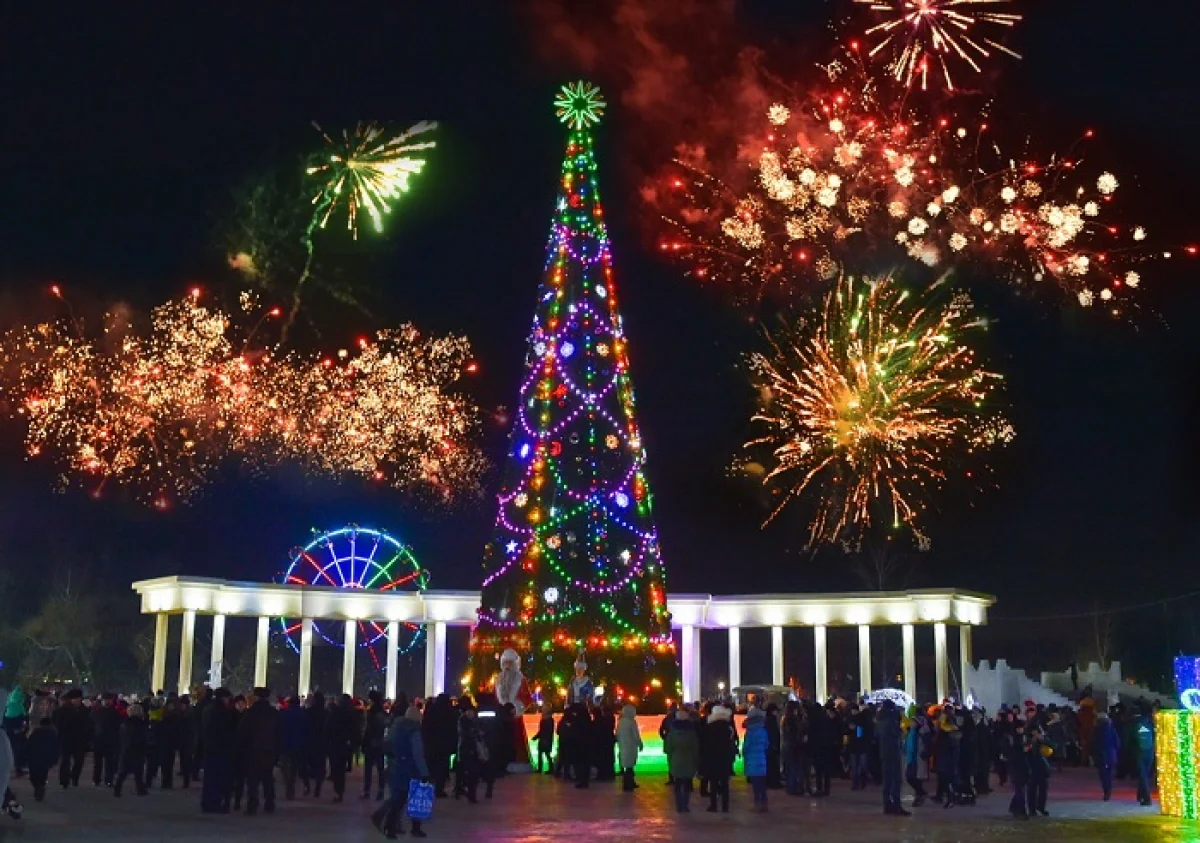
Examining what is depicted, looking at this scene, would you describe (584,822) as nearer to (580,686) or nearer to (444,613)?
(580,686)

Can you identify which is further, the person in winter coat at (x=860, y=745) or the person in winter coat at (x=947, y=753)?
the person in winter coat at (x=860, y=745)

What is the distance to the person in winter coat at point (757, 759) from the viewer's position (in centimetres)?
1814

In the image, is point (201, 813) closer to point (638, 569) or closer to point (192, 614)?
point (638, 569)

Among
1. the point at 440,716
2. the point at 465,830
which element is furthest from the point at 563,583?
the point at 465,830

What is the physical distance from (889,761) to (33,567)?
6047cm

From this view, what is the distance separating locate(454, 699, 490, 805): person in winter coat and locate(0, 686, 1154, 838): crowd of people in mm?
23

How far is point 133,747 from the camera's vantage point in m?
18.9

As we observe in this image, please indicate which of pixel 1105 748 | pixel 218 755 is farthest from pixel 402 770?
pixel 1105 748

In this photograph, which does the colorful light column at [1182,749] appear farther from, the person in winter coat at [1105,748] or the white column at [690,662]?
the white column at [690,662]

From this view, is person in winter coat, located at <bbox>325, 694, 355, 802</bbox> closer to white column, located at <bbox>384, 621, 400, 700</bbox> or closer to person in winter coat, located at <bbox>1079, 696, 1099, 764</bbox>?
person in winter coat, located at <bbox>1079, 696, 1099, 764</bbox>

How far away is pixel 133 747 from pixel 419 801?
7.06 m

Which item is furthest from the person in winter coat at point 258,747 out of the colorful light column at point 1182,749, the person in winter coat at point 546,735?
the colorful light column at point 1182,749

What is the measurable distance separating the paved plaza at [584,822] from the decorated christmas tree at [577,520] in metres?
9.18

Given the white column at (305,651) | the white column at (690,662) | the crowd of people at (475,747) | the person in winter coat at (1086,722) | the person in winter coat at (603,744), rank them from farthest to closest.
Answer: the white column at (690,662), the white column at (305,651), the person in winter coat at (1086,722), the person in winter coat at (603,744), the crowd of people at (475,747)
